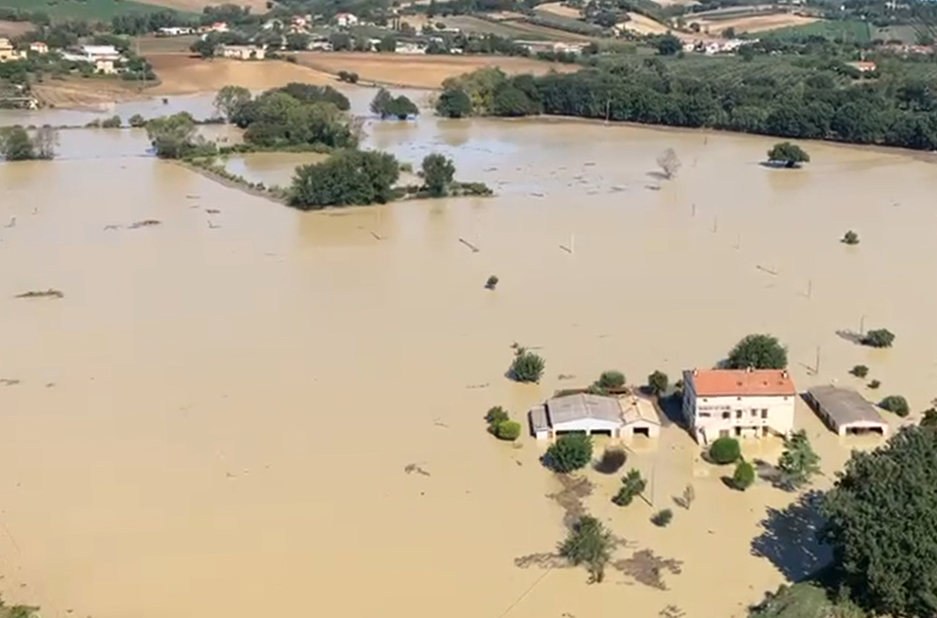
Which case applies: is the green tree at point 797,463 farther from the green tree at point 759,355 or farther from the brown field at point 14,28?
the brown field at point 14,28

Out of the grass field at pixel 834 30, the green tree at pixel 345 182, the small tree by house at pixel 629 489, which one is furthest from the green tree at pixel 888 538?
the grass field at pixel 834 30

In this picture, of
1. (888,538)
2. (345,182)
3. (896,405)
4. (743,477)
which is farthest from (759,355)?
(345,182)

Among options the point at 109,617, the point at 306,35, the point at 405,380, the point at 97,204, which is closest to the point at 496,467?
the point at 405,380

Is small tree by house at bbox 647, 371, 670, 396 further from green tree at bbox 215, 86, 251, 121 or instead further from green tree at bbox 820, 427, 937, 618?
green tree at bbox 215, 86, 251, 121

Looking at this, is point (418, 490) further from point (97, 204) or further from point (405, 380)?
point (97, 204)

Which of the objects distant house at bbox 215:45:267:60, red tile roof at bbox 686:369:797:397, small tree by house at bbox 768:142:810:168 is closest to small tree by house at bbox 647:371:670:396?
red tile roof at bbox 686:369:797:397

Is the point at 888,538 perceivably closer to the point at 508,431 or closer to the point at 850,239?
the point at 508,431
